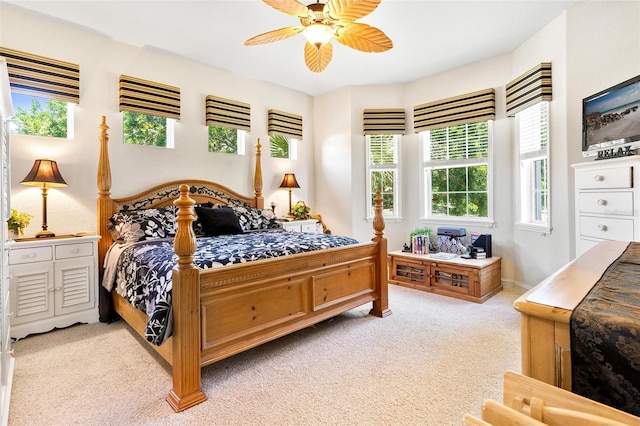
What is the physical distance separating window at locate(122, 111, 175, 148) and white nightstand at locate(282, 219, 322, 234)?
1745 millimetres

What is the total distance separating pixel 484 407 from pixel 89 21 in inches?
167

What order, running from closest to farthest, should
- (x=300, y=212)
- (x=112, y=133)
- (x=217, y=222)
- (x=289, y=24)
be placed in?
(x=289, y=24) < (x=217, y=222) < (x=112, y=133) < (x=300, y=212)

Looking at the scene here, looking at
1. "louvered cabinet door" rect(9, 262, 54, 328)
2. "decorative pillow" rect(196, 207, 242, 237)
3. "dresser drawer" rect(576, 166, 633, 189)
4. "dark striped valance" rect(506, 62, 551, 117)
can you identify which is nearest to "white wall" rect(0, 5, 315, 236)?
"louvered cabinet door" rect(9, 262, 54, 328)

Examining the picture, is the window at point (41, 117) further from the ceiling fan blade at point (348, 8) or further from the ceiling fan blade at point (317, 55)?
the ceiling fan blade at point (348, 8)

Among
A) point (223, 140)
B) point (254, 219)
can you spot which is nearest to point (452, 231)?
point (254, 219)

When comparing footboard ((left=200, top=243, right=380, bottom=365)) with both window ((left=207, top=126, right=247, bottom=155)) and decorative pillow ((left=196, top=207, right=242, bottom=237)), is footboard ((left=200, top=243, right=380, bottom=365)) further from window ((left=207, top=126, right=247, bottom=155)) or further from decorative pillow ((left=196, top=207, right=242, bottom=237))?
window ((left=207, top=126, right=247, bottom=155))

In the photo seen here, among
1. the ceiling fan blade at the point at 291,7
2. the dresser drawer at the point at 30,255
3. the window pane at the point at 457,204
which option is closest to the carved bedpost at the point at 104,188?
the dresser drawer at the point at 30,255

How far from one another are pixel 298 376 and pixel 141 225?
2043 mm

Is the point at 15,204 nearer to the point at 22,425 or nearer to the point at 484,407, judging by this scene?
the point at 22,425

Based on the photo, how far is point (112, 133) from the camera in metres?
3.55

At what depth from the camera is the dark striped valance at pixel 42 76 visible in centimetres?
295

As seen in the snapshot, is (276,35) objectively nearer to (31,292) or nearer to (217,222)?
(217,222)

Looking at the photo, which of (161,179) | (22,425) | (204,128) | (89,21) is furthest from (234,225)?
(89,21)

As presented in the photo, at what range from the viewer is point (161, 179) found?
389 cm
